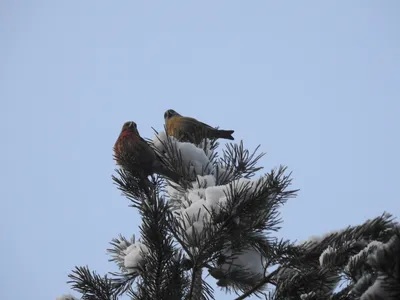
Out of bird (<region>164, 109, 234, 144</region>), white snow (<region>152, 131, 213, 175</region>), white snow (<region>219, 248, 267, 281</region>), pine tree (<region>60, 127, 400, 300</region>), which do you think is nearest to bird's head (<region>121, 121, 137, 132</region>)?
bird (<region>164, 109, 234, 144</region>)

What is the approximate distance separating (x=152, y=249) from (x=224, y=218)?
1.12 feet

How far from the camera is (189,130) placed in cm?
396

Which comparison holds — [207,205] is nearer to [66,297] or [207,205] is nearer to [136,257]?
[136,257]

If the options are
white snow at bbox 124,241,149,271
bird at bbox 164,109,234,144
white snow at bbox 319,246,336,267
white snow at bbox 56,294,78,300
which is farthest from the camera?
bird at bbox 164,109,234,144

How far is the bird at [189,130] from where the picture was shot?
3.36 m

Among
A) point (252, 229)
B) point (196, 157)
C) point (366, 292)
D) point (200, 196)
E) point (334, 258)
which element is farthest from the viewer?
point (196, 157)

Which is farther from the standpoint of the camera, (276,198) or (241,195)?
(276,198)

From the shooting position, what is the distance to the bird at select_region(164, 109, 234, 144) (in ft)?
11.0

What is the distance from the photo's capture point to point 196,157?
2789 millimetres

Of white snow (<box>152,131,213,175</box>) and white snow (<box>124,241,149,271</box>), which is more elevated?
white snow (<box>152,131,213,175</box>)

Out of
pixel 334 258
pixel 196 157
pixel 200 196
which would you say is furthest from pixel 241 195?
pixel 196 157

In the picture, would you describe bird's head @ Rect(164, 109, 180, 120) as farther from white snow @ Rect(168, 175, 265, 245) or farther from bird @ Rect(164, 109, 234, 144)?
white snow @ Rect(168, 175, 265, 245)

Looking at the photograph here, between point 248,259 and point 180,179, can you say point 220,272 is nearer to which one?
point 248,259

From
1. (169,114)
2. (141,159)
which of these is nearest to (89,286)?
(141,159)
